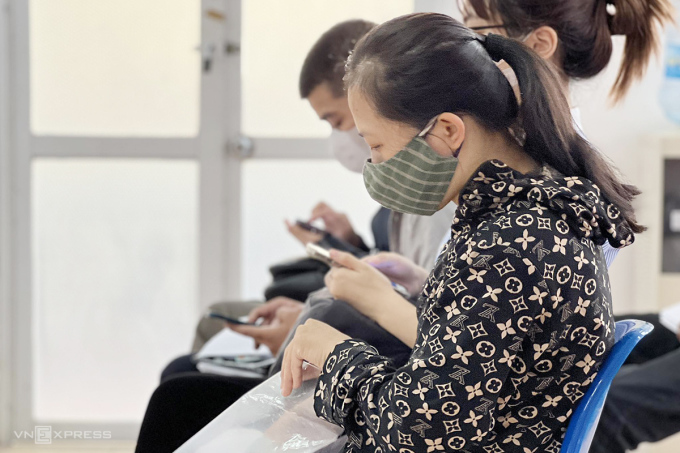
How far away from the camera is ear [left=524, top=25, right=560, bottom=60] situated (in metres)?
1.20

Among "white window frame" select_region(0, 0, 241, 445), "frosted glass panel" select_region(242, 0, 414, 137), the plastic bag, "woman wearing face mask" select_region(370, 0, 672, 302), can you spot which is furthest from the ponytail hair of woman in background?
"white window frame" select_region(0, 0, 241, 445)

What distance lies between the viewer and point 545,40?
3.97 ft

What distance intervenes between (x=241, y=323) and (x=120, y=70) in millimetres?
1493

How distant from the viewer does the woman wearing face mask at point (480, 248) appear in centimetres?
72

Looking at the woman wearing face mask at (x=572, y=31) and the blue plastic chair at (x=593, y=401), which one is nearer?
the blue plastic chair at (x=593, y=401)

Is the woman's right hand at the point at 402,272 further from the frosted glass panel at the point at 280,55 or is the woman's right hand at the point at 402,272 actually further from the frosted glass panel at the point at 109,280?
the frosted glass panel at the point at 109,280

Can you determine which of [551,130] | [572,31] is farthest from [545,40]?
[551,130]

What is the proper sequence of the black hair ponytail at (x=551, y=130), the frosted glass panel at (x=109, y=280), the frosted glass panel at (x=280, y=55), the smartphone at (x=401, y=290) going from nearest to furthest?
1. the black hair ponytail at (x=551, y=130)
2. the smartphone at (x=401, y=290)
3. the frosted glass panel at (x=280, y=55)
4. the frosted glass panel at (x=109, y=280)

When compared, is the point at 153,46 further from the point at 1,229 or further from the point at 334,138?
the point at 334,138

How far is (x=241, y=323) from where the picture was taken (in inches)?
59.1

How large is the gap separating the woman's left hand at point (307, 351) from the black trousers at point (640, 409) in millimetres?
990

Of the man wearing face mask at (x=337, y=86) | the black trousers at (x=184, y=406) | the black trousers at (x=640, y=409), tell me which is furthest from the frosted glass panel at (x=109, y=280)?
the black trousers at (x=640, y=409)

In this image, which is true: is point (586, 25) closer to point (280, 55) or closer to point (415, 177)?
point (415, 177)

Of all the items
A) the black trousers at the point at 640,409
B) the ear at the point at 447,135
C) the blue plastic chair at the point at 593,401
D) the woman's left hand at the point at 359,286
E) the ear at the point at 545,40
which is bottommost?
the black trousers at the point at 640,409
